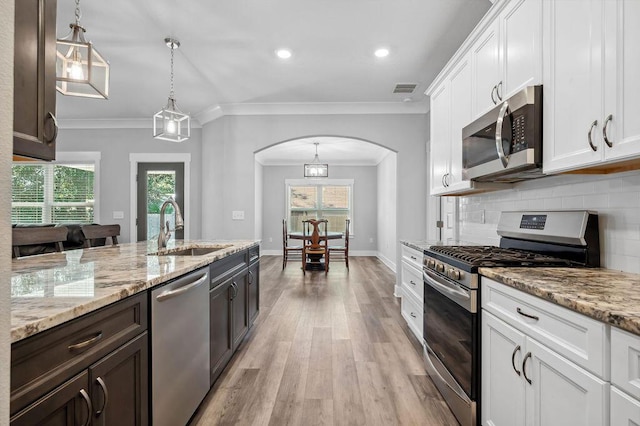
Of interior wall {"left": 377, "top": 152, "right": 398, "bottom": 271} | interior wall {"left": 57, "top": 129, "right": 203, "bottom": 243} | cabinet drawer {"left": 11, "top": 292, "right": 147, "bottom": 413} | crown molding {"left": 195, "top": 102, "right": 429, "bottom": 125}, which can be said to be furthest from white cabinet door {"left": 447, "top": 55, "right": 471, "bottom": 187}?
interior wall {"left": 57, "top": 129, "right": 203, "bottom": 243}

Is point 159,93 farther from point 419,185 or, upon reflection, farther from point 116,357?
point 116,357

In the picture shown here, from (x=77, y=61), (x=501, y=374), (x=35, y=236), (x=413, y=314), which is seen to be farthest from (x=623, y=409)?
(x=35, y=236)

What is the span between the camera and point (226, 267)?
2299 millimetres

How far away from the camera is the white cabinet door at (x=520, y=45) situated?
1620 millimetres

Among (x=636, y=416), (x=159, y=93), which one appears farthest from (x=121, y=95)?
(x=636, y=416)

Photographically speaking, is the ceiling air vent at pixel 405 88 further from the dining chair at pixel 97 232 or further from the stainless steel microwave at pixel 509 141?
the dining chair at pixel 97 232

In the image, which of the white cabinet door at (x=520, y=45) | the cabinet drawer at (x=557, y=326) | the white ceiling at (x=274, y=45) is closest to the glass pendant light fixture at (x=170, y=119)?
the white ceiling at (x=274, y=45)

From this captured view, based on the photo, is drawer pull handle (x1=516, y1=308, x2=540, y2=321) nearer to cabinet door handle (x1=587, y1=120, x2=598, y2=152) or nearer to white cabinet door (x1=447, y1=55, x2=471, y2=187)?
Result: cabinet door handle (x1=587, y1=120, x2=598, y2=152)

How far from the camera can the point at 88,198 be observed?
18.5ft

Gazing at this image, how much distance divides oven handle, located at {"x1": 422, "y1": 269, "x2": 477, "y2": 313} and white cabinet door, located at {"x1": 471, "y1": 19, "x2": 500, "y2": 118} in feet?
3.65

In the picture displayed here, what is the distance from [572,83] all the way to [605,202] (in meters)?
0.60

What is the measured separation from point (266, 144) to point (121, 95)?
79.6 inches

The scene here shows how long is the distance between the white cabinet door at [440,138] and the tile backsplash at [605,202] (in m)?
0.65

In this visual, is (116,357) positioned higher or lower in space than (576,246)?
lower
